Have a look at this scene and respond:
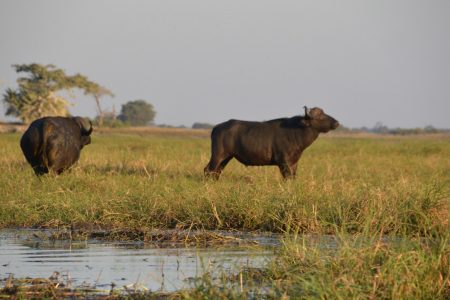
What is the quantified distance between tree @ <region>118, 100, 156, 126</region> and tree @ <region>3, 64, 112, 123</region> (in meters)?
37.2

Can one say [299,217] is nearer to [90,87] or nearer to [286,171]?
[286,171]

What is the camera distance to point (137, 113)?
103562 mm

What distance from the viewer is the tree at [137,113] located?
337 feet

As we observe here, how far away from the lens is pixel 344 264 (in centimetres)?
580

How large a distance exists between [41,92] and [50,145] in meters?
44.2

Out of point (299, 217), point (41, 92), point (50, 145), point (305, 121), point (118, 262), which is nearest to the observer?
point (118, 262)

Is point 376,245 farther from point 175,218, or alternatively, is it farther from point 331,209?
point 175,218

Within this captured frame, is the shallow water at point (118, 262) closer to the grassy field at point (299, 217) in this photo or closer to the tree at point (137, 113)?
the grassy field at point (299, 217)

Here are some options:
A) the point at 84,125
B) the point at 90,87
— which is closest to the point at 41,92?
the point at 90,87

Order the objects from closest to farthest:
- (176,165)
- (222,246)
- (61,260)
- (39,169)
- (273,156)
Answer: (61,260), (222,246), (39,169), (273,156), (176,165)

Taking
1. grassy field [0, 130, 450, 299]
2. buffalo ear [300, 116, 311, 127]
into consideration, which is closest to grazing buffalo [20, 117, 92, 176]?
grassy field [0, 130, 450, 299]

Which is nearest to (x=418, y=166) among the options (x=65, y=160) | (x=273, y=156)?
(x=273, y=156)

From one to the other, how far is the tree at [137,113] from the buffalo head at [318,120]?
86587mm

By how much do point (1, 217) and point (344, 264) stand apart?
5264 millimetres
